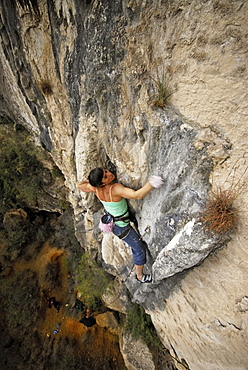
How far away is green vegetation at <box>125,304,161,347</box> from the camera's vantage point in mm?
4831

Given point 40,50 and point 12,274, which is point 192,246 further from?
point 12,274

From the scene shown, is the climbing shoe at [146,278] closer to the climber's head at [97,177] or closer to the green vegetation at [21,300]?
the climber's head at [97,177]

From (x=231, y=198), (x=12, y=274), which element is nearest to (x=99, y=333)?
(x=12, y=274)

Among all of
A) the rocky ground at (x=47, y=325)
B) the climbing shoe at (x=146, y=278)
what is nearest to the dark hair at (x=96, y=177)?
the climbing shoe at (x=146, y=278)

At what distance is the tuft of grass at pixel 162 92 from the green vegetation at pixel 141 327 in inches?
214

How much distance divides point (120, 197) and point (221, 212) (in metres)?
1.47

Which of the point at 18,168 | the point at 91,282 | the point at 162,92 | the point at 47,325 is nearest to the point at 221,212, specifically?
the point at 162,92

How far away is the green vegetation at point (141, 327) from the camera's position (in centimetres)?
483

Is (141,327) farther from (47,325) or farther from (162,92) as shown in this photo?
(162,92)

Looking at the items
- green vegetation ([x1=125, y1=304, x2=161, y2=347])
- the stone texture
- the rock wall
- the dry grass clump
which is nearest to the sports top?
the rock wall

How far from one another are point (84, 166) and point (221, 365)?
326 centimetres

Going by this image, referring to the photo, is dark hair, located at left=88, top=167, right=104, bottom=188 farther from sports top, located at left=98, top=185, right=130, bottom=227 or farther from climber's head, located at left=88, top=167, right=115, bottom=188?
sports top, located at left=98, top=185, right=130, bottom=227

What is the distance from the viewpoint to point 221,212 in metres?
1.59

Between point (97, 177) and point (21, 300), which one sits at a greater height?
point (97, 177)
